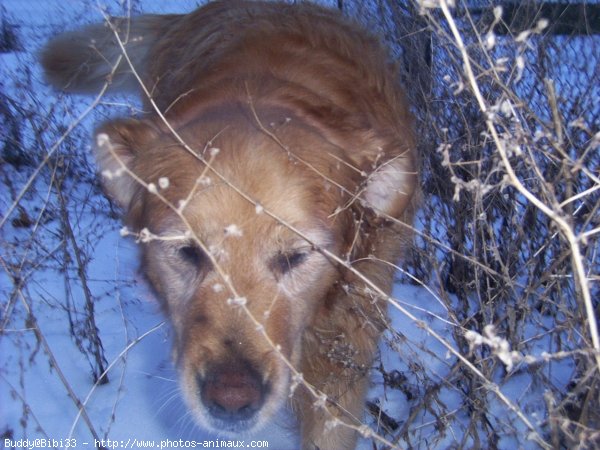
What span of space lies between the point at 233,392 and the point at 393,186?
977mm

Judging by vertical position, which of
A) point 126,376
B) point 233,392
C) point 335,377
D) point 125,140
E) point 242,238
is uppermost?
point 125,140

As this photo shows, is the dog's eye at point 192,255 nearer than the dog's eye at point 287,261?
No

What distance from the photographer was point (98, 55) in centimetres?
428

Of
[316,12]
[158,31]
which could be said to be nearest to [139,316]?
[158,31]

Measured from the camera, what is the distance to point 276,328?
2.32 metres

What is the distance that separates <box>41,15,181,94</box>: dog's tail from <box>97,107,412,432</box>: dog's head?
156 cm

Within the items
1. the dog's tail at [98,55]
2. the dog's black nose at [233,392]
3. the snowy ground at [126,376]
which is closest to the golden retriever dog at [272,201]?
the dog's black nose at [233,392]

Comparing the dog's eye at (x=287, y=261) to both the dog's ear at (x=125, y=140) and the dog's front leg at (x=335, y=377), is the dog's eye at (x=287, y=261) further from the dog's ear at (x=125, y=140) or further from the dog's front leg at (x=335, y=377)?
the dog's ear at (x=125, y=140)

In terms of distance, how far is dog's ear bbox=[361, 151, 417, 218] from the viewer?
2.65 m

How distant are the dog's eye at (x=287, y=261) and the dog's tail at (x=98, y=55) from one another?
201cm

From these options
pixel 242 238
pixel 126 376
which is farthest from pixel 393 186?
pixel 126 376

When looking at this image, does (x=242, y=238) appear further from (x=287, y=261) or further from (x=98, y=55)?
(x=98, y=55)

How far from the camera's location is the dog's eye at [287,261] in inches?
92.2

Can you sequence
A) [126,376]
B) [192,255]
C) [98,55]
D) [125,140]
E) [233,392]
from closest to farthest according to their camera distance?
[233,392] → [192,255] → [125,140] → [126,376] → [98,55]
